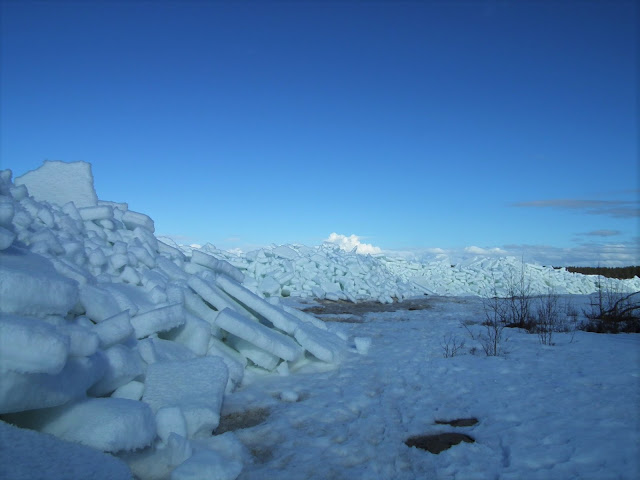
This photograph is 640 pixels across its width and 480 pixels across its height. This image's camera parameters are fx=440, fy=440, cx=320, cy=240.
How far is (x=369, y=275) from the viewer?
520 inches

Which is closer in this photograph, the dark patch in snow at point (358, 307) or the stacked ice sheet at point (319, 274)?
the dark patch in snow at point (358, 307)

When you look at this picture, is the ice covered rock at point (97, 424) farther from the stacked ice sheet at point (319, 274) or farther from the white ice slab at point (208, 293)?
the stacked ice sheet at point (319, 274)

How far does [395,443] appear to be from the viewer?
2.71 metres

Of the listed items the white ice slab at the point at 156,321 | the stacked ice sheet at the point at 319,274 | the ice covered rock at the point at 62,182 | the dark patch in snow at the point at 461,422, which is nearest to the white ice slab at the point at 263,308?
the white ice slab at the point at 156,321

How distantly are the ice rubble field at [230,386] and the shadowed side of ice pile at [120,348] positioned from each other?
12 mm

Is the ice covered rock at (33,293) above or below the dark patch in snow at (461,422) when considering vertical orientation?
above


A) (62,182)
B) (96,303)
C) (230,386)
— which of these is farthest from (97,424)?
(62,182)

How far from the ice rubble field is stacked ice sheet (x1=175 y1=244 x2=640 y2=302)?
8.65ft

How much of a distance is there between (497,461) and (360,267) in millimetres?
11042

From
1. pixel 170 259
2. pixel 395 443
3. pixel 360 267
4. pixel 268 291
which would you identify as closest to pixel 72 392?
pixel 395 443

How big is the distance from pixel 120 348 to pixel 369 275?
10.6 meters

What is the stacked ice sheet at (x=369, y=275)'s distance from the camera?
462 inches

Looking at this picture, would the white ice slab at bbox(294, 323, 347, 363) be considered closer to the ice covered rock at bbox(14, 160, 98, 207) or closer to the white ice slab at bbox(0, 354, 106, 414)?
the white ice slab at bbox(0, 354, 106, 414)

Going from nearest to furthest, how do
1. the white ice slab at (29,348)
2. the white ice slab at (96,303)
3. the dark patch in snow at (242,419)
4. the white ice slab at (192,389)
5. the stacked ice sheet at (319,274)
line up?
the white ice slab at (29,348) < the white ice slab at (192,389) < the dark patch in snow at (242,419) < the white ice slab at (96,303) < the stacked ice sheet at (319,274)
